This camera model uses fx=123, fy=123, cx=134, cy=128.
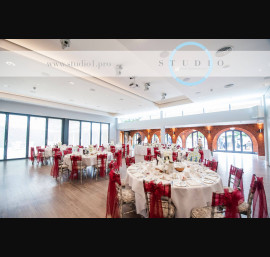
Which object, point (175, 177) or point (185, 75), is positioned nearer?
point (175, 177)

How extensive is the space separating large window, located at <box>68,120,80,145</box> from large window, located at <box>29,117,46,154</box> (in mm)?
1865

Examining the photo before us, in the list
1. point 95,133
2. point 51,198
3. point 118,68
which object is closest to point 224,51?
point 118,68

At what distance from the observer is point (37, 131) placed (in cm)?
907

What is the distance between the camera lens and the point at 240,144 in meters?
11.7

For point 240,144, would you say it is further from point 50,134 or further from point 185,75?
point 50,134

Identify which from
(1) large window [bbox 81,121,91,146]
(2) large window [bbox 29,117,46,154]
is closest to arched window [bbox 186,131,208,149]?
(1) large window [bbox 81,121,91,146]

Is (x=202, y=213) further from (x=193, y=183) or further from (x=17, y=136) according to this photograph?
(x=17, y=136)

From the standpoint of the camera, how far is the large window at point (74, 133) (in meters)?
10.7

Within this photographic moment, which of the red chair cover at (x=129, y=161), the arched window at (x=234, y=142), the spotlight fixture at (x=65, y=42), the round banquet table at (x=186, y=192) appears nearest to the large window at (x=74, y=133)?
the red chair cover at (x=129, y=161)

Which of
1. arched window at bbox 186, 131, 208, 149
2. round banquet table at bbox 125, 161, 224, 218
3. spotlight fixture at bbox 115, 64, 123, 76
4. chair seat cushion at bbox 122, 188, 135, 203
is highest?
spotlight fixture at bbox 115, 64, 123, 76

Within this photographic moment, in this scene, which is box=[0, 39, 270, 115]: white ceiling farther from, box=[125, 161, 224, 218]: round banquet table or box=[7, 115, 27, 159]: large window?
box=[125, 161, 224, 218]: round banquet table

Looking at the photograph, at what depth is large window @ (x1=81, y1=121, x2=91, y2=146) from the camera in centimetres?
1160
